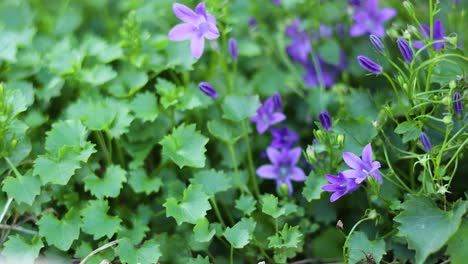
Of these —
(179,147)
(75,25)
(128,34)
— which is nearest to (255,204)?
(179,147)

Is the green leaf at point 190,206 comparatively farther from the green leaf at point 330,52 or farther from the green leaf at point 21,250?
the green leaf at point 330,52

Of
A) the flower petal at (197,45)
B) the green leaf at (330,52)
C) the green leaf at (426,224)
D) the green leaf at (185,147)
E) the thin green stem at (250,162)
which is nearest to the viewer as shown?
the green leaf at (426,224)

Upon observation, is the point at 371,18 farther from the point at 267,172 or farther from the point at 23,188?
the point at 23,188

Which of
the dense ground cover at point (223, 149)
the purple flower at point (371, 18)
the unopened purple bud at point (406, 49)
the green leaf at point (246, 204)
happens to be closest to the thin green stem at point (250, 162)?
the dense ground cover at point (223, 149)

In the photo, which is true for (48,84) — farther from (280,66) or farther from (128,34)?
(280,66)

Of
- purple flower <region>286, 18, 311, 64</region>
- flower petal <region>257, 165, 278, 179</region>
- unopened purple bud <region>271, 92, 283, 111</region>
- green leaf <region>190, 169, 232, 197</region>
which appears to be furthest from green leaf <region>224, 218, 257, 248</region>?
purple flower <region>286, 18, 311, 64</region>

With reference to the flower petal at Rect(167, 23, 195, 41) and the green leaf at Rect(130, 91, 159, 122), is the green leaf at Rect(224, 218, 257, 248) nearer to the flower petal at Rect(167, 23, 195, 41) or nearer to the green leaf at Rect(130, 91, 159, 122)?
the green leaf at Rect(130, 91, 159, 122)

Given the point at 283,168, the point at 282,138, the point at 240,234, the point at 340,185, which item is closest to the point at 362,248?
the point at 340,185
